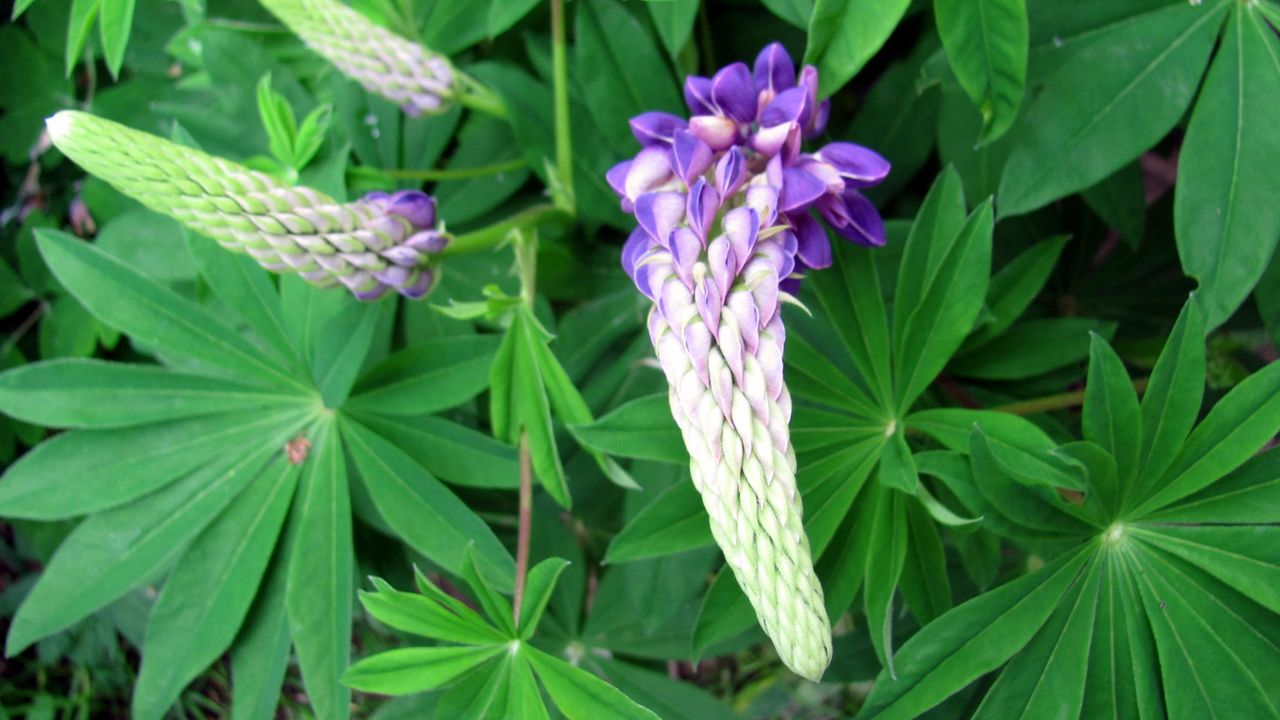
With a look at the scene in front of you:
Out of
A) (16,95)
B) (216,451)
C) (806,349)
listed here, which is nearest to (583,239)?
(806,349)

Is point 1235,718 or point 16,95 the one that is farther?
point 16,95

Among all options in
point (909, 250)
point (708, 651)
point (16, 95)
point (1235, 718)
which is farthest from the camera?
point (16, 95)

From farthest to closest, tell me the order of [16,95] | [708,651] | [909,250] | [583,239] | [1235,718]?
1. [16,95]
2. [583,239]
3. [708,651]
4. [909,250]
5. [1235,718]

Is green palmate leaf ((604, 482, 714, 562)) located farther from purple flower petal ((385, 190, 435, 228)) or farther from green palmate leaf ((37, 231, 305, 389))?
green palmate leaf ((37, 231, 305, 389))

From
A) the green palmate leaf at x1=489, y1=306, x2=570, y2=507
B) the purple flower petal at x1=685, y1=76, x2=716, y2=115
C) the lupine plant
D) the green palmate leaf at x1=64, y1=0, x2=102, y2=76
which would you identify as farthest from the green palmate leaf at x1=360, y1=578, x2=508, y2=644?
the green palmate leaf at x1=64, y1=0, x2=102, y2=76

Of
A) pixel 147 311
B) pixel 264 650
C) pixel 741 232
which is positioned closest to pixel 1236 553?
pixel 741 232

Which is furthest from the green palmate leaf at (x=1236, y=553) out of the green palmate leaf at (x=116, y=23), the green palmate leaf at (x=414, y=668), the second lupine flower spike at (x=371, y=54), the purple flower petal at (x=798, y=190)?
the green palmate leaf at (x=116, y=23)

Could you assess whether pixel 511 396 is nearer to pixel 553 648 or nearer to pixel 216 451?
pixel 216 451

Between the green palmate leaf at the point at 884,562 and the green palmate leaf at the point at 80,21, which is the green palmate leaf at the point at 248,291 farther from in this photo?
the green palmate leaf at the point at 884,562
